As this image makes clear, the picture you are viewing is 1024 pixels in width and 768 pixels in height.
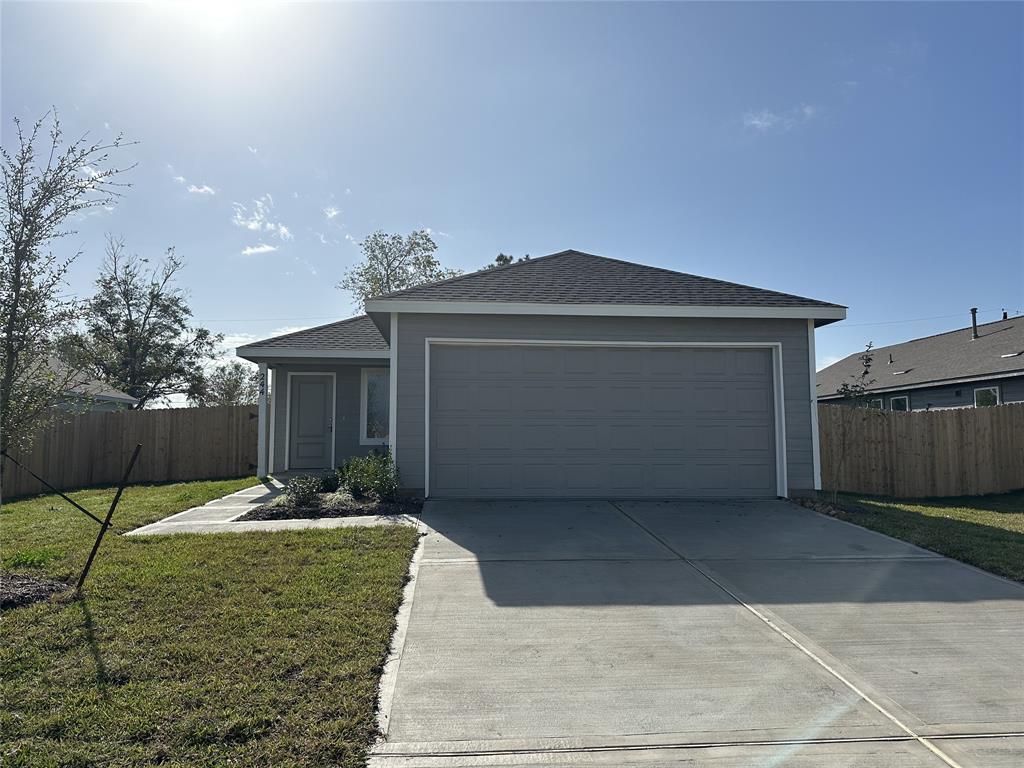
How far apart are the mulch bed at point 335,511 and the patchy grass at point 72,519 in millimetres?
1393

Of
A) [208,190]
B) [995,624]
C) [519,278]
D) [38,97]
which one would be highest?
[208,190]

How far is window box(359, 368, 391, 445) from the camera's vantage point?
484 inches

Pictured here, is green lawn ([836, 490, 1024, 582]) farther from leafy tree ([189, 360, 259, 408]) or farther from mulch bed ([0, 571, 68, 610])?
leafy tree ([189, 360, 259, 408])

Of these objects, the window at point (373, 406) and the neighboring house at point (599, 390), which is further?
the window at point (373, 406)

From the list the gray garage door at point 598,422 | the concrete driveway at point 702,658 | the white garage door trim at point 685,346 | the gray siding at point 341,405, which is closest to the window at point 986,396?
the white garage door trim at point 685,346

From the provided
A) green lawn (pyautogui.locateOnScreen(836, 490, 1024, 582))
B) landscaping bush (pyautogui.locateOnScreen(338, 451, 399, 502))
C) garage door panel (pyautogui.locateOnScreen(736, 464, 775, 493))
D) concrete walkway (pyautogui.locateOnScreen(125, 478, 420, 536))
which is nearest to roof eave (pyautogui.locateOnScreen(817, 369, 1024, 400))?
green lawn (pyautogui.locateOnScreen(836, 490, 1024, 582))

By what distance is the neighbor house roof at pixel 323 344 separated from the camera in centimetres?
1178

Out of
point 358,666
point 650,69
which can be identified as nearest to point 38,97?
point 358,666

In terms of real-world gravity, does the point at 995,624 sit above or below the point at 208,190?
below

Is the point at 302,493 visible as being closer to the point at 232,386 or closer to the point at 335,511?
the point at 335,511

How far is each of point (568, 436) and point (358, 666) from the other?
581cm

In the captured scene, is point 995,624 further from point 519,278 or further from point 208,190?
point 208,190

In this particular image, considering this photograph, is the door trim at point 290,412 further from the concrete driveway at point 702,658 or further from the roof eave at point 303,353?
the concrete driveway at point 702,658

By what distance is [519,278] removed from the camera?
31.1 ft
